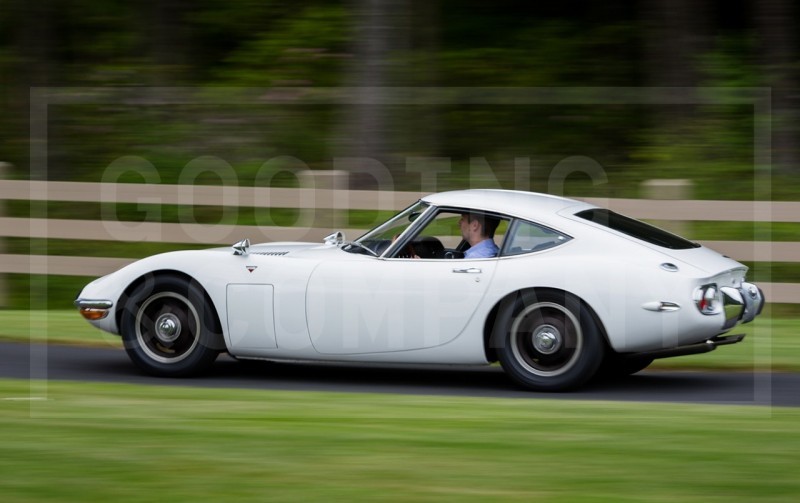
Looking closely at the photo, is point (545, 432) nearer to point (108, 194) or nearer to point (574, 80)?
point (108, 194)

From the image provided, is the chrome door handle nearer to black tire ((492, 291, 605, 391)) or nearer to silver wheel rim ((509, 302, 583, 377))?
black tire ((492, 291, 605, 391))

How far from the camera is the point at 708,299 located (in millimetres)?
6844

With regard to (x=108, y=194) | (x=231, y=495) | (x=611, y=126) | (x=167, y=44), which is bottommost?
(x=231, y=495)

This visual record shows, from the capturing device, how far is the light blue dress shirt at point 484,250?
7.33m

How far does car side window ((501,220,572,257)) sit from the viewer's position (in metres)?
7.17

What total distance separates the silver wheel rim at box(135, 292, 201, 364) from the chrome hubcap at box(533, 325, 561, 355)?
2.27m

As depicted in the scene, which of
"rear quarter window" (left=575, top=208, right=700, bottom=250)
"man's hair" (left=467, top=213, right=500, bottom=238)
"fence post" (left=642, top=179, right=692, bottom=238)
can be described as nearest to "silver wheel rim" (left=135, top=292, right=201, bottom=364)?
"man's hair" (left=467, top=213, right=500, bottom=238)

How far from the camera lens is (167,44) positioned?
20031 millimetres

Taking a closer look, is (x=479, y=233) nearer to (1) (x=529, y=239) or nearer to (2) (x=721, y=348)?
(1) (x=529, y=239)

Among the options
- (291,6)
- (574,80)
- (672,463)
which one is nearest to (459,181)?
(574,80)

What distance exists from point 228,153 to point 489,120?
4.11 meters

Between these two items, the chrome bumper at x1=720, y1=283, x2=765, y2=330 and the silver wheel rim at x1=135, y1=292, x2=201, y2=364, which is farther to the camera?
the silver wheel rim at x1=135, y1=292, x2=201, y2=364

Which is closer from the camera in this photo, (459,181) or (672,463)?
(672,463)

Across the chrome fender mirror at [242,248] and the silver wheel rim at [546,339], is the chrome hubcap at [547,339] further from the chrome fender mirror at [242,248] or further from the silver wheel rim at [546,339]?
the chrome fender mirror at [242,248]
